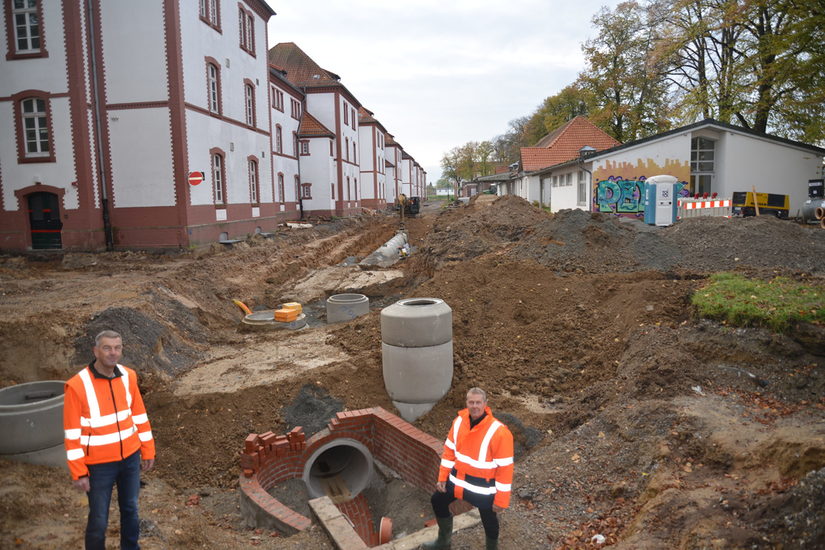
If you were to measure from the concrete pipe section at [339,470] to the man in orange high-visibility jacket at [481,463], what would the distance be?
3.67 metres

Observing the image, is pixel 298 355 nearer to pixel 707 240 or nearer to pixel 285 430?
pixel 285 430

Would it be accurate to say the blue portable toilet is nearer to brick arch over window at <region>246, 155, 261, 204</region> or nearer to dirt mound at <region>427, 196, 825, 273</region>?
dirt mound at <region>427, 196, 825, 273</region>

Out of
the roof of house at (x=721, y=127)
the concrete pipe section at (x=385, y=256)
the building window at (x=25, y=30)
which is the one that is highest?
the building window at (x=25, y=30)

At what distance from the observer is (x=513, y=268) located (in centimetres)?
1337

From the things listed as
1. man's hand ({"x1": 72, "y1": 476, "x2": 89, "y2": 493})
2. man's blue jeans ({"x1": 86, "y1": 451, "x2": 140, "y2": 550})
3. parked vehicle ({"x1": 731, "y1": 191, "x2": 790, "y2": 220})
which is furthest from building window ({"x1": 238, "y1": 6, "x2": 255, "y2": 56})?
man's hand ({"x1": 72, "y1": 476, "x2": 89, "y2": 493})

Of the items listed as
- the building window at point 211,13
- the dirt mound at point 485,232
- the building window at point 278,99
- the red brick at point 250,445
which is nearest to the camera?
the red brick at point 250,445

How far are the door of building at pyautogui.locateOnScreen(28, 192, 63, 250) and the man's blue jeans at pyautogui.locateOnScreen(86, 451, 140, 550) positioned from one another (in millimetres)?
18448

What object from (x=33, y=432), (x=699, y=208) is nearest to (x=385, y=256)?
(x=699, y=208)

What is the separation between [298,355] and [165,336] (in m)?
2.99

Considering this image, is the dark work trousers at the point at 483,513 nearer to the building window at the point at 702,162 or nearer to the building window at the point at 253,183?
the building window at the point at 253,183

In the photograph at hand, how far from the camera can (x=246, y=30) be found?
27.3 m

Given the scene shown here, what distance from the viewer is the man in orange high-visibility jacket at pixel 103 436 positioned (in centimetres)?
445

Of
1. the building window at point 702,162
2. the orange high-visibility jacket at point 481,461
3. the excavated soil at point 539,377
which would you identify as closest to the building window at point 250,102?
the excavated soil at point 539,377

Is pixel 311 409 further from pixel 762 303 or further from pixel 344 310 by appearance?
pixel 762 303
